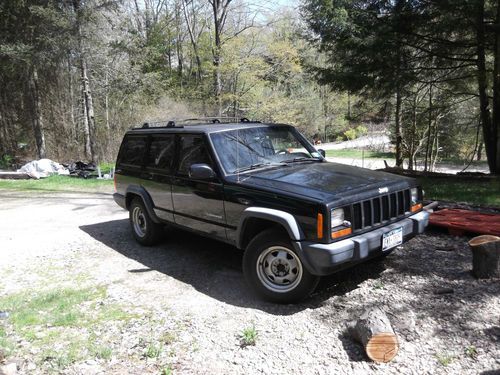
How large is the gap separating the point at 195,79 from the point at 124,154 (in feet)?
79.1

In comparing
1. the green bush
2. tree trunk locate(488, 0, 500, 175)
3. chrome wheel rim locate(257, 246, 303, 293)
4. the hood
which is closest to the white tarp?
the green bush

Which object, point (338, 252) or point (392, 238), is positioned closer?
point (338, 252)

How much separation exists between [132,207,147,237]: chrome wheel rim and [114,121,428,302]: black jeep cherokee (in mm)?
408

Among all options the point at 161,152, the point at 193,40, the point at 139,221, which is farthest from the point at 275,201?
the point at 193,40

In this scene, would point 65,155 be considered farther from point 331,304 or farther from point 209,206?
point 331,304

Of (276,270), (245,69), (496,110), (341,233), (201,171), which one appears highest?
(245,69)

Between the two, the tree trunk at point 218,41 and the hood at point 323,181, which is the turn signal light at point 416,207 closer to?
the hood at point 323,181

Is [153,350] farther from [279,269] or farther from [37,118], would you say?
[37,118]

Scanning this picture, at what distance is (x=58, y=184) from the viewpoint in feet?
42.3

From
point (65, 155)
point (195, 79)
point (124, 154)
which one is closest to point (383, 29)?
point (124, 154)

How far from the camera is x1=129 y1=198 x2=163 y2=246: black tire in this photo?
5.98m

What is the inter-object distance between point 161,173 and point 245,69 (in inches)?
782

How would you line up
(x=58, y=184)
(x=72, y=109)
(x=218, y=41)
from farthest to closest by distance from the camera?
(x=218, y=41) → (x=72, y=109) → (x=58, y=184)

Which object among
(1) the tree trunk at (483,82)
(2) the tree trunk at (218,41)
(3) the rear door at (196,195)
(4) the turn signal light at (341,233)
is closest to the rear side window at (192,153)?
(3) the rear door at (196,195)
